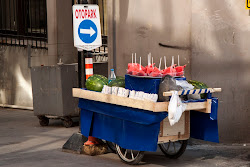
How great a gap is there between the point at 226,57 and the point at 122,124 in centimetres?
249

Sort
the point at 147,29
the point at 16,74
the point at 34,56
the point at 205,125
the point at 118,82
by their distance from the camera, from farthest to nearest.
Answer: the point at 16,74 → the point at 34,56 → the point at 147,29 → the point at 118,82 → the point at 205,125

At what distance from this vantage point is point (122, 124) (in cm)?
803

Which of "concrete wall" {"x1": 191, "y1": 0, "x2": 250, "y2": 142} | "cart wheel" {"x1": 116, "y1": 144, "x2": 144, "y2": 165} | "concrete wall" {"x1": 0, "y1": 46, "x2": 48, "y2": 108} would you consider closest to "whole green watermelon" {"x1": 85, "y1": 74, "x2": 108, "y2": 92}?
"cart wheel" {"x1": 116, "y1": 144, "x2": 144, "y2": 165}

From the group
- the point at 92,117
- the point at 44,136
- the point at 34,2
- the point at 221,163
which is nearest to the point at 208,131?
the point at 221,163

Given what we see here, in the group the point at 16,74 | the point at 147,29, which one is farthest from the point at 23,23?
the point at 147,29

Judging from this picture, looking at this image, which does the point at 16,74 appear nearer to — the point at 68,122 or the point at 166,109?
the point at 68,122

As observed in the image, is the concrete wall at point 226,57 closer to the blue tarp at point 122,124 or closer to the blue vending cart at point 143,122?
the blue vending cart at point 143,122

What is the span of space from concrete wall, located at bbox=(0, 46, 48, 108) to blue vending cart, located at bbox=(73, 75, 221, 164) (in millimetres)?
7461

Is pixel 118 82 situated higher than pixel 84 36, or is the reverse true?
pixel 84 36

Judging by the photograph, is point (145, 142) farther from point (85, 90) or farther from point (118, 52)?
point (118, 52)

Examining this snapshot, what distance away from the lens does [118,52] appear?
415 inches

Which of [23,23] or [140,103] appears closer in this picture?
[140,103]

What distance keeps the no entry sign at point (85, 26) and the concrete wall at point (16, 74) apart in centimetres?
655

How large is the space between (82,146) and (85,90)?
1079 millimetres
